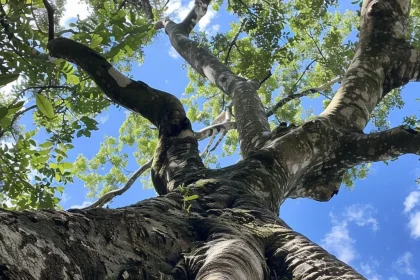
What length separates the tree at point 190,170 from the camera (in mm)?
1641

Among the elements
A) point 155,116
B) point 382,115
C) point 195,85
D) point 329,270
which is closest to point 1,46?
point 155,116

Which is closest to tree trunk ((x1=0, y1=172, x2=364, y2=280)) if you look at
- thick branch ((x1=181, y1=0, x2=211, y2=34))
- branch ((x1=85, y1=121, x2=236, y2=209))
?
branch ((x1=85, y1=121, x2=236, y2=209))

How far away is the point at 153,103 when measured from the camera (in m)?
3.94

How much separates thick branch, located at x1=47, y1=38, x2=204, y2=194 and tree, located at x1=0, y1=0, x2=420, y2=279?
0.01 meters

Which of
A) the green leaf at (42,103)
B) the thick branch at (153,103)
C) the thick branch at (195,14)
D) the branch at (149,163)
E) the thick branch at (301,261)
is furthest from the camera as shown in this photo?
the thick branch at (195,14)

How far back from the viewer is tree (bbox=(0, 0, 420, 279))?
164 cm

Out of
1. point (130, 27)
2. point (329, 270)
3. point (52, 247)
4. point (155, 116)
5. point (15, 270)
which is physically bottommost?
point (15, 270)

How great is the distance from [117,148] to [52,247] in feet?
40.2

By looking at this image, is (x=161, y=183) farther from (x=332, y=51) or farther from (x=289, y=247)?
(x=332, y=51)

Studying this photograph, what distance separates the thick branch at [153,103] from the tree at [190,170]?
0.4 inches

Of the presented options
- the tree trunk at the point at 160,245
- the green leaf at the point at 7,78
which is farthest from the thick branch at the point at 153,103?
the green leaf at the point at 7,78

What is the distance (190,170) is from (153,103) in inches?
31.2

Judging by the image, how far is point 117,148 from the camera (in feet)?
44.4

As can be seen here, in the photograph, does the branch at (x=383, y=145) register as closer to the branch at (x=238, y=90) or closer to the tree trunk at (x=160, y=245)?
the branch at (x=238, y=90)
